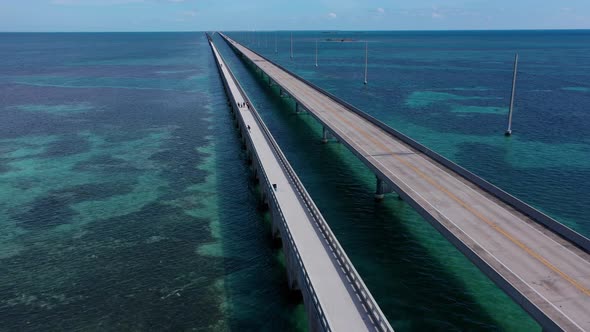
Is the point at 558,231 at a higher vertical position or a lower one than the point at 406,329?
higher

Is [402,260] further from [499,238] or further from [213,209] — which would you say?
[213,209]

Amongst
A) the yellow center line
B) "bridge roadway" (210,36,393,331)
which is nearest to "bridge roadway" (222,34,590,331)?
the yellow center line

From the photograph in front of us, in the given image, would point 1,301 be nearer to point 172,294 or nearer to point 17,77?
point 172,294

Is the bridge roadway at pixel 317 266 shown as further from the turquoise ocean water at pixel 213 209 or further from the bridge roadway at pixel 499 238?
the bridge roadway at pixel 499 238

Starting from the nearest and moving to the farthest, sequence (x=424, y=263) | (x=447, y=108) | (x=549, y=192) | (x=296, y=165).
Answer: (x=424, y=263) → (x=549, y=192) → (x=296, y=165) → (x=447, y=108)

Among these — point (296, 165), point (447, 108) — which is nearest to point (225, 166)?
point (296, 165)

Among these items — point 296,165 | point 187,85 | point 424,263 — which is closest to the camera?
point 424,263
